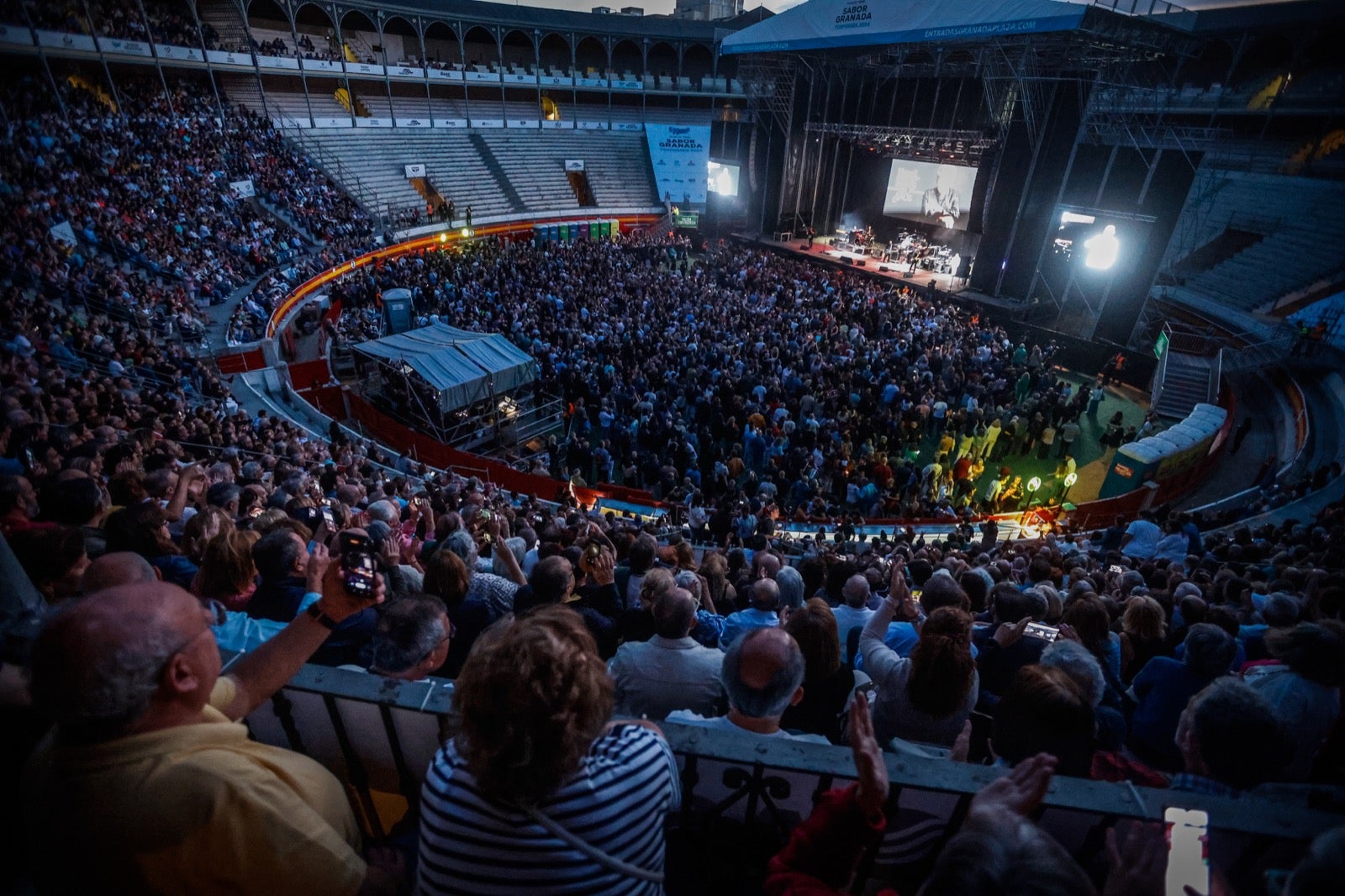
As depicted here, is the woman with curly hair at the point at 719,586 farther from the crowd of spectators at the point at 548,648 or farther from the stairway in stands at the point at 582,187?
the stairway in stands at the point at 582,187

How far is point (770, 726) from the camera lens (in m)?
2.33

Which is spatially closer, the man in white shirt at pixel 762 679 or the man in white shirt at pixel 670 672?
the man in white shirt at pixel 762 679

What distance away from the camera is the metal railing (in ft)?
5.63

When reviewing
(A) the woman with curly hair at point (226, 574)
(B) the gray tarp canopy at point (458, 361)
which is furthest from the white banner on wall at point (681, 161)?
(A) the woman with curly hair at point (226, 574)

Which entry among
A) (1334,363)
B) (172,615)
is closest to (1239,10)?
(1334,363)

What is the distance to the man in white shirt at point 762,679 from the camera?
2248 millimetres

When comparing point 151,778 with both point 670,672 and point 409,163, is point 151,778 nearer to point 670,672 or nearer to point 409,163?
point 670,672

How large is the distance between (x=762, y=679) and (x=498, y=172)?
3861 centimetres

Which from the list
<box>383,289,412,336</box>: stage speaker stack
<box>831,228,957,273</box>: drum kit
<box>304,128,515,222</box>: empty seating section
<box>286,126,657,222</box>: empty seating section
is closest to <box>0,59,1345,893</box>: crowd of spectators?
<box>383,289,412,336</box>: stage speaker stack

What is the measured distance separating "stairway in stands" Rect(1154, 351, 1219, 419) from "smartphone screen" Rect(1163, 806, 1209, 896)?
17482 mm

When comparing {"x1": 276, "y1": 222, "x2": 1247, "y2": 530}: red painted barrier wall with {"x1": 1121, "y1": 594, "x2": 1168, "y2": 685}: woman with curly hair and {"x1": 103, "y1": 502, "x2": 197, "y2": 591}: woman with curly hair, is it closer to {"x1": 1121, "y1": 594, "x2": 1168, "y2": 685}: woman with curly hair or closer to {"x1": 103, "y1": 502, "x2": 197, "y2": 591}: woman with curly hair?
{"x1": 1121, "y1": 594, "x2": 1168, "y2": 685}: woman with curly hair

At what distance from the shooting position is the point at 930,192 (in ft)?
104

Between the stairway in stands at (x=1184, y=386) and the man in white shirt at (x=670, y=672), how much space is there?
57.1ft

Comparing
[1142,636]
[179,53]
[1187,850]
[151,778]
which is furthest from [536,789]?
[179,53]
